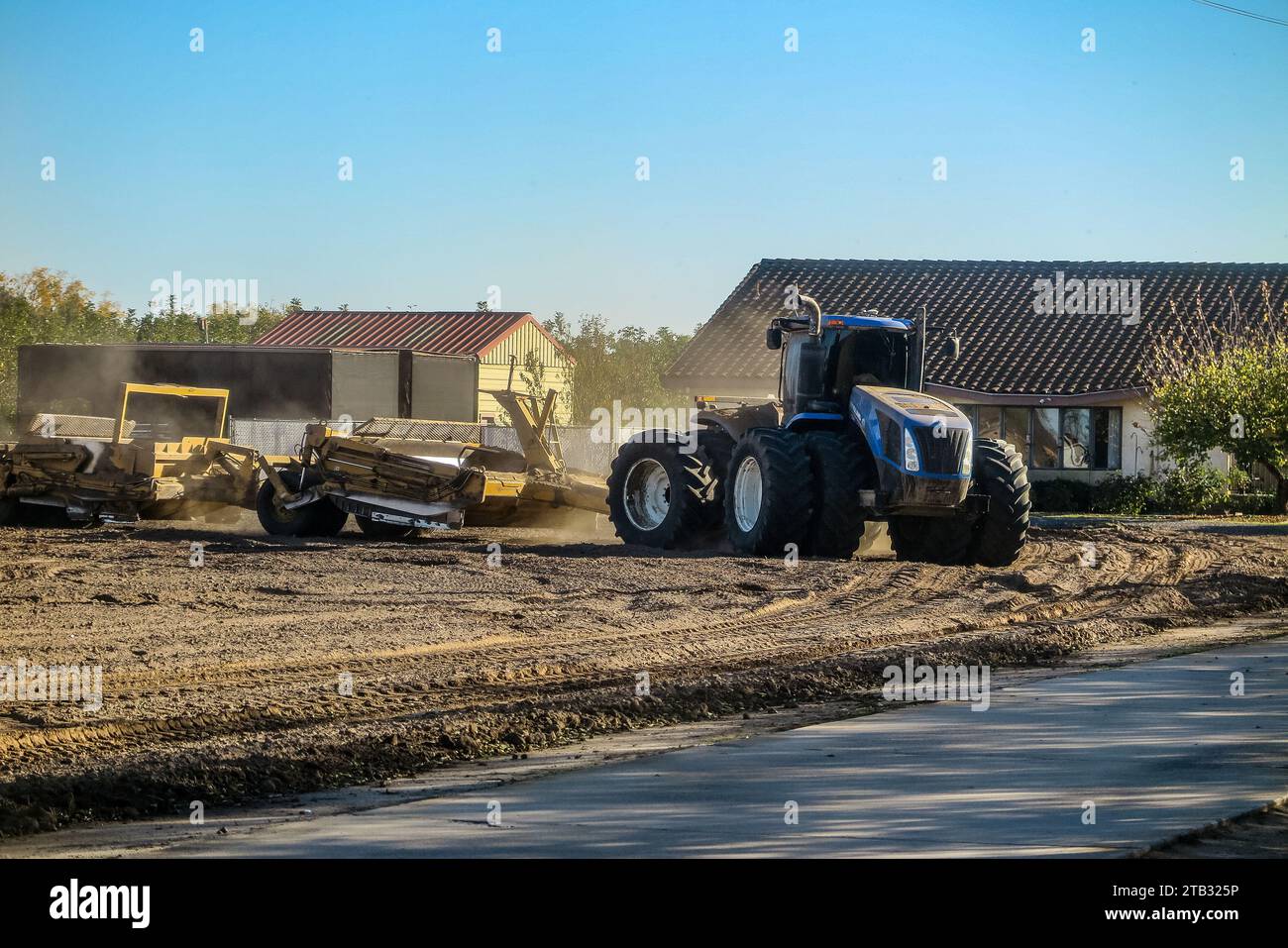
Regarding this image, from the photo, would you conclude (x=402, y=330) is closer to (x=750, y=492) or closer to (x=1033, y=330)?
(x=1033, y=330)

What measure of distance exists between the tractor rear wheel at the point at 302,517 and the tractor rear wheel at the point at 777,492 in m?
6.22

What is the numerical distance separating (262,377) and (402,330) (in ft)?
73.4

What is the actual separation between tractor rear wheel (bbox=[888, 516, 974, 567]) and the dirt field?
449 mm

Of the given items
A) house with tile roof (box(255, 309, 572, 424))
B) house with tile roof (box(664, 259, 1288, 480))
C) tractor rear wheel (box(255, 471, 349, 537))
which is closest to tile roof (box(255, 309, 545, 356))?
house with tile roof (box(255, 309, 572, 424))

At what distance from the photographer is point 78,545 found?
20453mm

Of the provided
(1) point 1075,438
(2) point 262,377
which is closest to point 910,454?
(1) point 1075,438

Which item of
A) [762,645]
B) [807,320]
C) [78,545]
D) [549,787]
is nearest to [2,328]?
[78,545]

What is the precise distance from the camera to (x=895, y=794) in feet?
25.5

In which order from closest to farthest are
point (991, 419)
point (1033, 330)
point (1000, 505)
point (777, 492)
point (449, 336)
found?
1. point (777, 492)
2. point (1000, 505)
3. point (991, 419)
4. point (1033, 330)
5. point (449, 336)

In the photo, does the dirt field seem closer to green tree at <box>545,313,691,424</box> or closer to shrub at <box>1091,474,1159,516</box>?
shrub at <box>1091,474,1159,516</box>

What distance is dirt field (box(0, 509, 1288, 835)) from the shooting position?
876cm

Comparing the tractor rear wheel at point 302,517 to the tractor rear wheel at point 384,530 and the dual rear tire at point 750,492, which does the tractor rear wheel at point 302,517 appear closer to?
the tractor rear wheel at point 384,530

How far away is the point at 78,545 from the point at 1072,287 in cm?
2755
